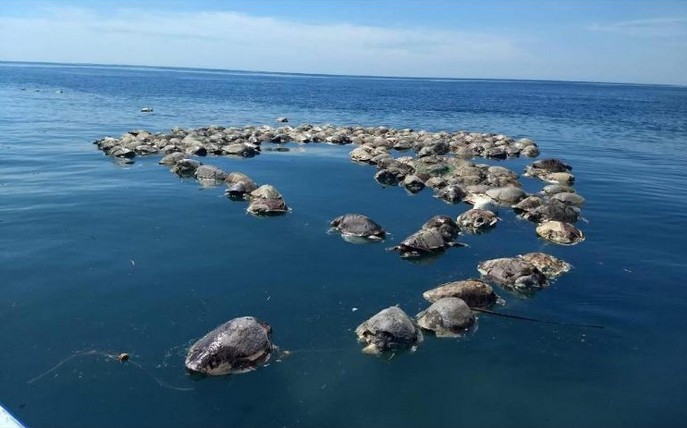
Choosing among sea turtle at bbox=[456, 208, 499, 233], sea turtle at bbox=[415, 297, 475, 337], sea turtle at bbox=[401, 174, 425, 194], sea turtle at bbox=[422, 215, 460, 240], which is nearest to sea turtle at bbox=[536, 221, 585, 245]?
Answer: sea turtle at bbox=[456, 208, 499, 233]

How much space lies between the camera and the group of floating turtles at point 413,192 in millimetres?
11961

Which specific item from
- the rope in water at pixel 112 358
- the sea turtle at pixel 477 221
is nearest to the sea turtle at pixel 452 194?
the sea turtle at pixel 477 221

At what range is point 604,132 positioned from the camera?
5825cm

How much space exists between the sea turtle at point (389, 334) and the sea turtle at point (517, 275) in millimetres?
4465

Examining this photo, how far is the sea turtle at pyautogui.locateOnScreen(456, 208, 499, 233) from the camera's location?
21.0 metres

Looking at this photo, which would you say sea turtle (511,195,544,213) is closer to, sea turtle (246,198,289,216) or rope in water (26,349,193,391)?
sea turtle (246,198,289,216)

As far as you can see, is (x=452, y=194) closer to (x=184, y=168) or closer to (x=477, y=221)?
(x=477, y=221)

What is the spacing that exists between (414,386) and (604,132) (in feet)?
185

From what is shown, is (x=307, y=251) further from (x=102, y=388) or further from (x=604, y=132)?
(x=604, y=132)

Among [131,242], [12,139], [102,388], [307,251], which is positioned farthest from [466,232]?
[12,139]

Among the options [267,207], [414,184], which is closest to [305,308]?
[267,207]

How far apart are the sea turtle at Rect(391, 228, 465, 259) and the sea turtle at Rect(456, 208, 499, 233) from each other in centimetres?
290

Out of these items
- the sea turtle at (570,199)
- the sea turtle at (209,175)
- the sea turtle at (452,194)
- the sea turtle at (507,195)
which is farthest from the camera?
the sea turtle at (209,175)

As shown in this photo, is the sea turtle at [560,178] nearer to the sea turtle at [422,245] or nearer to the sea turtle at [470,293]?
the sea turtle at [422,245]
